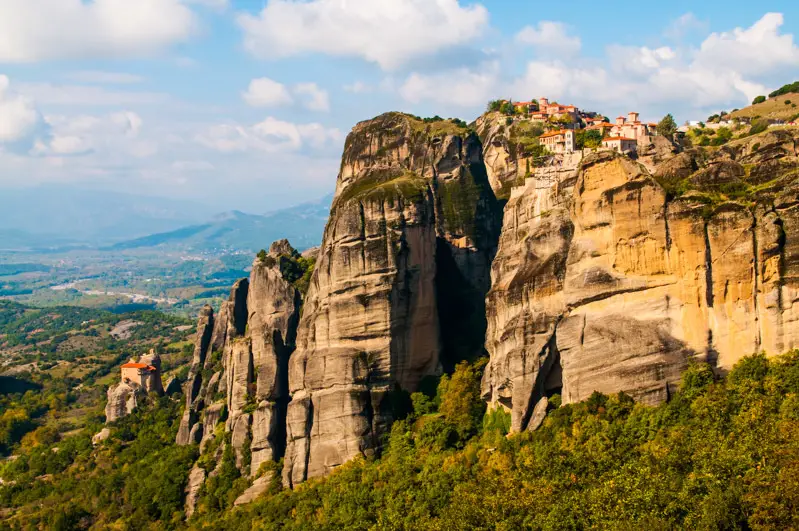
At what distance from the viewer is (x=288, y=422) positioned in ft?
166

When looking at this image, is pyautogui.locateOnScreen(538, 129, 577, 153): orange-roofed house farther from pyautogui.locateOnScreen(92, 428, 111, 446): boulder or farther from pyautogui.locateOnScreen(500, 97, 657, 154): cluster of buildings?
pyautogui.locateOnScreen(92, 428, 111, 446): boulder

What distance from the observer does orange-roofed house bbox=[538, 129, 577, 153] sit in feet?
204

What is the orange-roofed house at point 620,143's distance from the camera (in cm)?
6350

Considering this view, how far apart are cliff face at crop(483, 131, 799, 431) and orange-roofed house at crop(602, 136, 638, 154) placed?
59.3ft

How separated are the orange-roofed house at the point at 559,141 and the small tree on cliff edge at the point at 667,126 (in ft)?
37.6

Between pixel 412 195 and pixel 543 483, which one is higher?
pixel 412 195

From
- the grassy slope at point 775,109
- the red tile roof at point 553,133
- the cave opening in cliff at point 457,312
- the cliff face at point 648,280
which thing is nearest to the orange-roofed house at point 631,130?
the red tile roof at point 553,133

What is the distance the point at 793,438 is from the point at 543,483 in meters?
9.58

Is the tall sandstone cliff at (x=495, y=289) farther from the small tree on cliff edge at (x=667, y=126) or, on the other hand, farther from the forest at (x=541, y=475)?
the small tree on cliff edge at (x=667, y=126)

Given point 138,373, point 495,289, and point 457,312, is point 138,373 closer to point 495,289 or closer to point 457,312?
point 457,312

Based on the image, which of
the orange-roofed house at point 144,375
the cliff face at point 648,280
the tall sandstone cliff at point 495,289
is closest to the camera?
the cliff face at point 648,280

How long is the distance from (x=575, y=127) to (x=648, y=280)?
34614 millimetres

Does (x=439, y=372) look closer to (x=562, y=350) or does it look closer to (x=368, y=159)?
(x=562, y=350)

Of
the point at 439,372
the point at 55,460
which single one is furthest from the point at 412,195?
the point at 55,460
